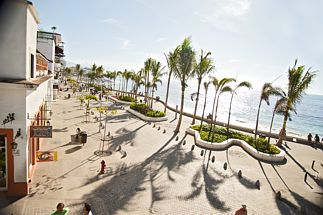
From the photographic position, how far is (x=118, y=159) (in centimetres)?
1546

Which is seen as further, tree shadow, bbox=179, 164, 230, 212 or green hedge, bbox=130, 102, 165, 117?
green hedge, bbox=130, 102, 165, 117

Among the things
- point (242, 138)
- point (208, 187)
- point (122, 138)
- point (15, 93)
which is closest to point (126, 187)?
point (208, 187)

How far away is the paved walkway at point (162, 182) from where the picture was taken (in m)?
10.0

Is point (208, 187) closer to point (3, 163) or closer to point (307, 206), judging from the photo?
point (307, 206)

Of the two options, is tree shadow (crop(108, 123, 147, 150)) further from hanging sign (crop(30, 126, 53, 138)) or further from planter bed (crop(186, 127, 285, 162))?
hanging sign (crop(30, 126, 53, 138))

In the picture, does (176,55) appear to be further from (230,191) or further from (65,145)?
(230,191)

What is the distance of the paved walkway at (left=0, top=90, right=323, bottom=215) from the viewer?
1002 cm

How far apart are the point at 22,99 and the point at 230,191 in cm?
1076

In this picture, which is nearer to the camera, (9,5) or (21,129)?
(9,5)

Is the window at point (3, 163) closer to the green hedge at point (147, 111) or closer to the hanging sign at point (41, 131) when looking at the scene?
the hanging sign at point (41, 131)

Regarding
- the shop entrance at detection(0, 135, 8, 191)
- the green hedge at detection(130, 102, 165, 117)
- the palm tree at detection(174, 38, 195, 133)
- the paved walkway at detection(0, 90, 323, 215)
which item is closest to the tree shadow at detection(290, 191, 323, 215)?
the paved walkway at detection(0, 90, 323, 215)

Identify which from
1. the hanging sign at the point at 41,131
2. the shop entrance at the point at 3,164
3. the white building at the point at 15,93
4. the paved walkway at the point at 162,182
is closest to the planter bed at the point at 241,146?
the paved walkway at the point at 162,182

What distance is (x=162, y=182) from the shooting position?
1249cm

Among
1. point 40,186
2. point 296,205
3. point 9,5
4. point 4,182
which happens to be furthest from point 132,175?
point 9,5
